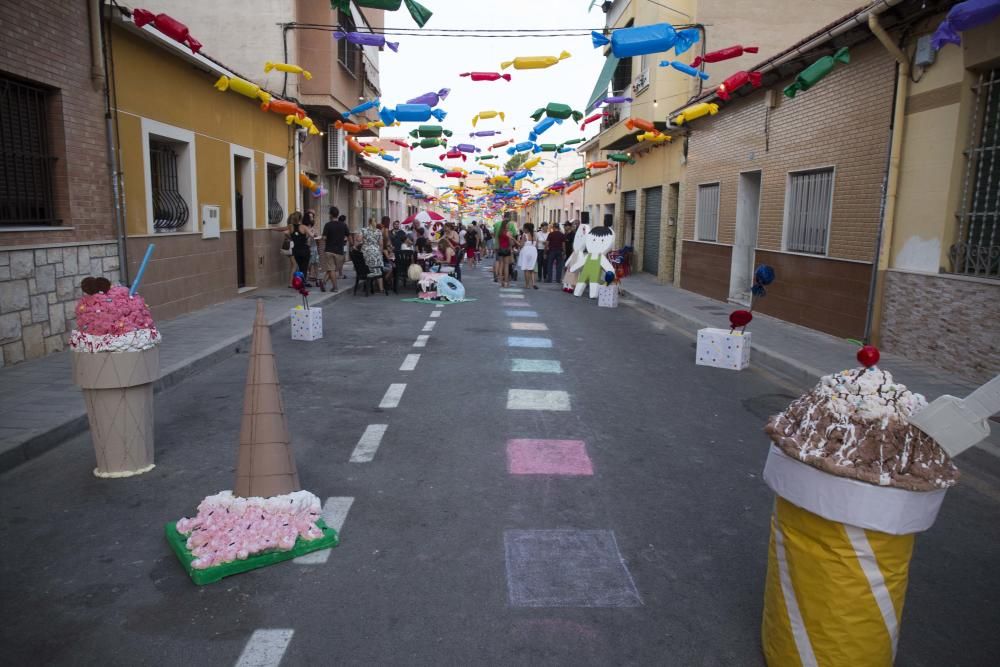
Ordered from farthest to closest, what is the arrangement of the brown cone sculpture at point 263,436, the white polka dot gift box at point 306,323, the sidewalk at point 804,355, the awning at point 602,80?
the awning at point 602,80, the white polka dot gift box at point 306,323, the sidewalk at point 804,355, the brown cone sculpture at point 263,436

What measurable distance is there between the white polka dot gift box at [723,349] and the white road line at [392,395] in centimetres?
392

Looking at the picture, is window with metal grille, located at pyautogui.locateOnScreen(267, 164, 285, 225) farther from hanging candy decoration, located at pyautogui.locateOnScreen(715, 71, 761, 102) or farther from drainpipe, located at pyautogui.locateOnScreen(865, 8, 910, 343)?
drainpipe, located at pyautogui.locateOnScreen(865, 8, 910, 343)

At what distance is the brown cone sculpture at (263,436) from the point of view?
4.01m

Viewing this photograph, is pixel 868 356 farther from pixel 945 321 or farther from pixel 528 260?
pixel 528 260

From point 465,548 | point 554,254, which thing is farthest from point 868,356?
point 554,254

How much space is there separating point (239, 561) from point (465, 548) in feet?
3.69

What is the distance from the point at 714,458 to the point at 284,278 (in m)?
15.3

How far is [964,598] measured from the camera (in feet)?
11.4

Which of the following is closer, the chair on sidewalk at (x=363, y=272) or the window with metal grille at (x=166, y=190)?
the window with metal grille at (x=166, y=190)

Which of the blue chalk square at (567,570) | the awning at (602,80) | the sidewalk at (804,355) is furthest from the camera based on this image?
the awning at (602,80)

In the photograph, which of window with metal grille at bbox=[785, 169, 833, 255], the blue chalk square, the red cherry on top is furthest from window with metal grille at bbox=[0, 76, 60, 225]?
window with metal grille at bbox=[785, 169, 833, 255]

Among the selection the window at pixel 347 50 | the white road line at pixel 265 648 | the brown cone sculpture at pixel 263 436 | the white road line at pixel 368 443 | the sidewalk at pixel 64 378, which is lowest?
the white road line at pixel 265 648

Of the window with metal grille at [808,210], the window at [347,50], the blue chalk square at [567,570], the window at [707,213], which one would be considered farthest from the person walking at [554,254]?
the blue chalk square at [567,570]

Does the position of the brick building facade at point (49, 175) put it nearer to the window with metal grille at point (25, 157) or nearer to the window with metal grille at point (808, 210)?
the window with metal grille at point (25, 157)
